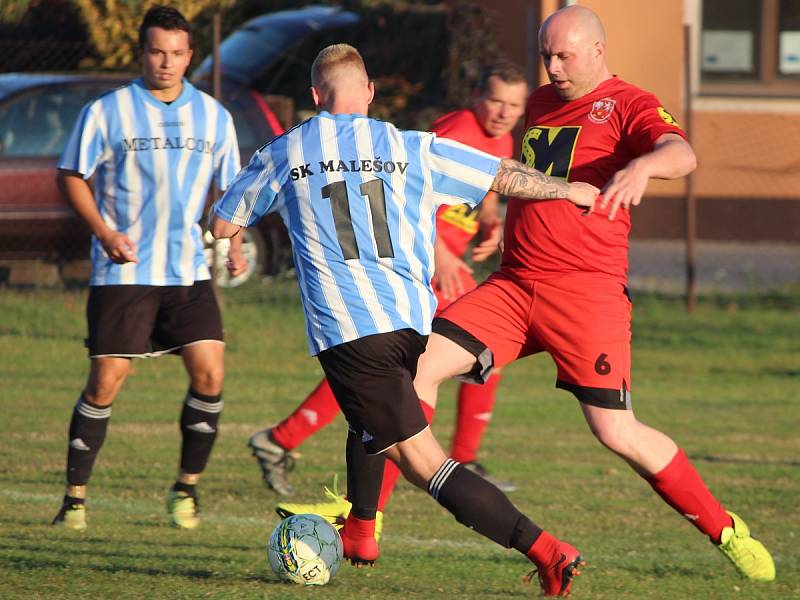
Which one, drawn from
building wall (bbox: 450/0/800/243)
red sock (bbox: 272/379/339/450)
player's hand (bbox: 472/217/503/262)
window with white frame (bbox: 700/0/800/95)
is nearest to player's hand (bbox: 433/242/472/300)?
player's hand (bbox: 472/217/503/262)

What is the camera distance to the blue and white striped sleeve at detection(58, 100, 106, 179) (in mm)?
6605

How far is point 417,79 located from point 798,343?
516 centimetres

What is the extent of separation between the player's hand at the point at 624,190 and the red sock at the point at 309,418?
2.70 metres

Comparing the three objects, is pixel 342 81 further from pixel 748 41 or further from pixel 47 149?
pixel 748 41

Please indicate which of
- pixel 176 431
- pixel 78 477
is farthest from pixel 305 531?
pixel 176 431

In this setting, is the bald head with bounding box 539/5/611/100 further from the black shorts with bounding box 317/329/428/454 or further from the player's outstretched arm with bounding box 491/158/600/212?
the black shorts with bounding box 317/329/428/454

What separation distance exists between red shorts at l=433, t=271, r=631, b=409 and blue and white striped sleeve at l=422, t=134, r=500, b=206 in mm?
907

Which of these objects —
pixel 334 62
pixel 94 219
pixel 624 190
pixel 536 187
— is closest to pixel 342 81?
pixel 334 62

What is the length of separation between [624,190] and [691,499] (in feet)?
4.71

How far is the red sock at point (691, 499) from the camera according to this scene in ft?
18.9

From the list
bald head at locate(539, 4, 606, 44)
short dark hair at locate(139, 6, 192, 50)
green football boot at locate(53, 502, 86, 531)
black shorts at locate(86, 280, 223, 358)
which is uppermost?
short dark hair at locate(139, 6, 192, 50)

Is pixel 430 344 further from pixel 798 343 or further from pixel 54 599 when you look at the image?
pixel 798 343

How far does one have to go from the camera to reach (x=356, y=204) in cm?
504

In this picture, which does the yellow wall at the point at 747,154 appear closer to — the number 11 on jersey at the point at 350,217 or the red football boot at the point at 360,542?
the red football boot at the point at 360,542
